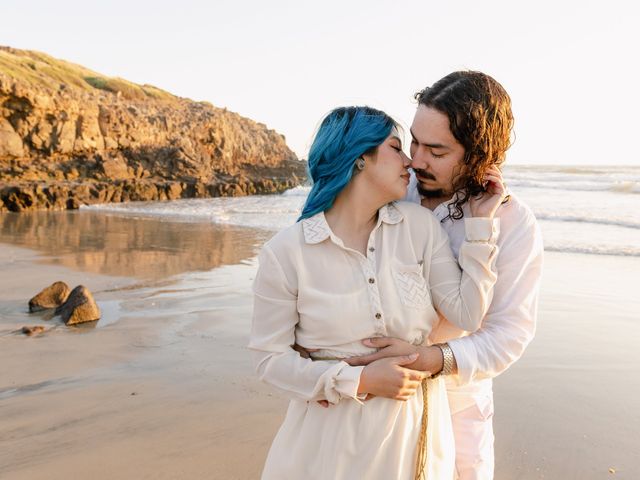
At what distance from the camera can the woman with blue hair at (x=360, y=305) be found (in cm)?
198

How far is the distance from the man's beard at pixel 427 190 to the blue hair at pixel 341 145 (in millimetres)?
310

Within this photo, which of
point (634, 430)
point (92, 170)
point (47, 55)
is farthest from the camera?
point (47, 55)

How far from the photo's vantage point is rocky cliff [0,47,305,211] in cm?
2572

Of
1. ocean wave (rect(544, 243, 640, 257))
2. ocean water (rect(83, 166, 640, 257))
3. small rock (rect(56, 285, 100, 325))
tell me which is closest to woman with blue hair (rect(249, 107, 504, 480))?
small rock (rect(56, 285, 100, 325))

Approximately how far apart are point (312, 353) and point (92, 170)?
98.7ft

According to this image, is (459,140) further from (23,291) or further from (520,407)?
(23,291)

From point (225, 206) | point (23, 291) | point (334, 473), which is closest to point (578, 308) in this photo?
point (334, 473)

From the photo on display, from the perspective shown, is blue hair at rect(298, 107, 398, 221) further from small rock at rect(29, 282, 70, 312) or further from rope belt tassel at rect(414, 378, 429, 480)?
small rock at rect(29, 282, 70, 312)

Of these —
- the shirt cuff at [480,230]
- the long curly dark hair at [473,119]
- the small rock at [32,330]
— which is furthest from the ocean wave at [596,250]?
the shirt cuff at [480,230]

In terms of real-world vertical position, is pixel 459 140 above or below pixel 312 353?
above

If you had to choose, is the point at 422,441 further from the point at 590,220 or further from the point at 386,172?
the point at 590,220

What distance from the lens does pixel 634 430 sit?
13.8ft

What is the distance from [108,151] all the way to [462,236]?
1300 inches

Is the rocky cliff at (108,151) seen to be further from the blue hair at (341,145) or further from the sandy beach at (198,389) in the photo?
the blue hair at (341,145)
